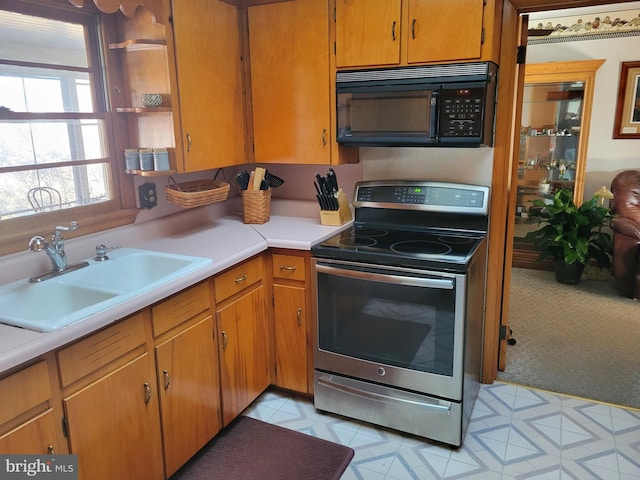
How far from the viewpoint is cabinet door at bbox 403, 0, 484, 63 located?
216 centimetres

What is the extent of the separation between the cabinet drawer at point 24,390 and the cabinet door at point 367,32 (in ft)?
6.06

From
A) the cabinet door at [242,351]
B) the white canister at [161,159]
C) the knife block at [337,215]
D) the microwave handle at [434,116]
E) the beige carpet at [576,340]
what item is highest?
the microwave handle at [434,116]

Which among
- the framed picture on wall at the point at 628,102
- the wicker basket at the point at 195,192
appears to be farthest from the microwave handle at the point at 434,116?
the framed picture on wall at the point at 628,102

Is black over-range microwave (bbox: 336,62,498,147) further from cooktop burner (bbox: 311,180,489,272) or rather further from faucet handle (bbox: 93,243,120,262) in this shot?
faucet handle (bbox: 93,243,120,262)

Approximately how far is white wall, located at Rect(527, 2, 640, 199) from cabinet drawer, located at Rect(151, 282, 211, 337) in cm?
415

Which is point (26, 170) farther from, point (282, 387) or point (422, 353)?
point (422, 353)

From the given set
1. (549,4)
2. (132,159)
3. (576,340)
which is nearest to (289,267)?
(132,159)

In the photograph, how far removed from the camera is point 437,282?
6.72 feet

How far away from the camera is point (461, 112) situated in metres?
2.23

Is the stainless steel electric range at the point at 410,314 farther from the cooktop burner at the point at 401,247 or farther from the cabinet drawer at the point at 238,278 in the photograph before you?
the cabinet drawer at the point at 238,278

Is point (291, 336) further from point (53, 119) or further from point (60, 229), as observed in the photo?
point (53, 119)

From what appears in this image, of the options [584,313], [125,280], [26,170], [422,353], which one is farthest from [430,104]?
[584,313]

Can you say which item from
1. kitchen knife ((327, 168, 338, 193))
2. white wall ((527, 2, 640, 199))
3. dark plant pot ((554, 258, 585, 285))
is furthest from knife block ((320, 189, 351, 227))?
white wall ((527, 2, 640, 199))

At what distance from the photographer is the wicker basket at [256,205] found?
108 inches
